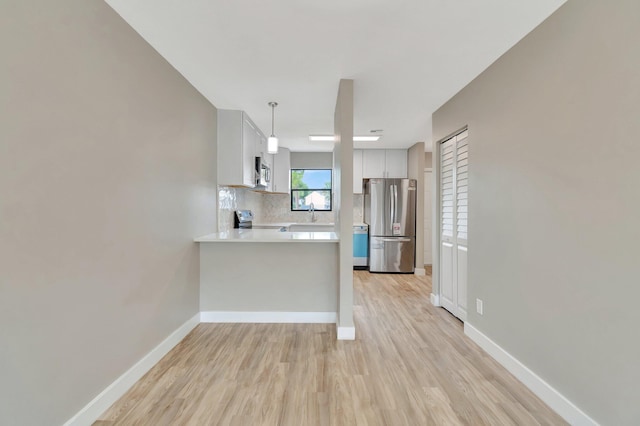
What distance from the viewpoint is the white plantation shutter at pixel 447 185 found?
3351mm

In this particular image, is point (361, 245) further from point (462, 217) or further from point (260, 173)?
point (462, 217)

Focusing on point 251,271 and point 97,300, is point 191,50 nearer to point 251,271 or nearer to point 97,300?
point 97,300

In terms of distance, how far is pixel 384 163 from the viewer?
19.3ft

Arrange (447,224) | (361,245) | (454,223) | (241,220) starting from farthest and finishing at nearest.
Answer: (361,245)
(241,220)
(447,224)
(454,223)

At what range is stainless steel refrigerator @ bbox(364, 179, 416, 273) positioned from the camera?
5.47 m

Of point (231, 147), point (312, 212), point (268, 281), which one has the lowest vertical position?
point (268, 281)

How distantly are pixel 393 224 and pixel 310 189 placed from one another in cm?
197

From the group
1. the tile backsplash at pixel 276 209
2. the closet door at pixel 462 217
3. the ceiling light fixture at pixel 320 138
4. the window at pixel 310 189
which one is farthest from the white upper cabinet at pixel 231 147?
the window at pixel 310 189

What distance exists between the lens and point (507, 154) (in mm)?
2256

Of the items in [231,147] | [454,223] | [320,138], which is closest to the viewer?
[454,223]

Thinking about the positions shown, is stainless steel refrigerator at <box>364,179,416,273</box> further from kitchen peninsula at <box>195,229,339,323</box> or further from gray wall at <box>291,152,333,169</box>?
kitchen peninsula at <box>195,229,339,323</box>

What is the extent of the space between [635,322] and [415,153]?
14.7 feet

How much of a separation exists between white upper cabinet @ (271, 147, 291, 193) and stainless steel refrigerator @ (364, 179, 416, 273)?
1.67 m

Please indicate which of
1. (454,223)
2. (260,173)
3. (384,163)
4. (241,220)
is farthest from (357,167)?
(454,223)
